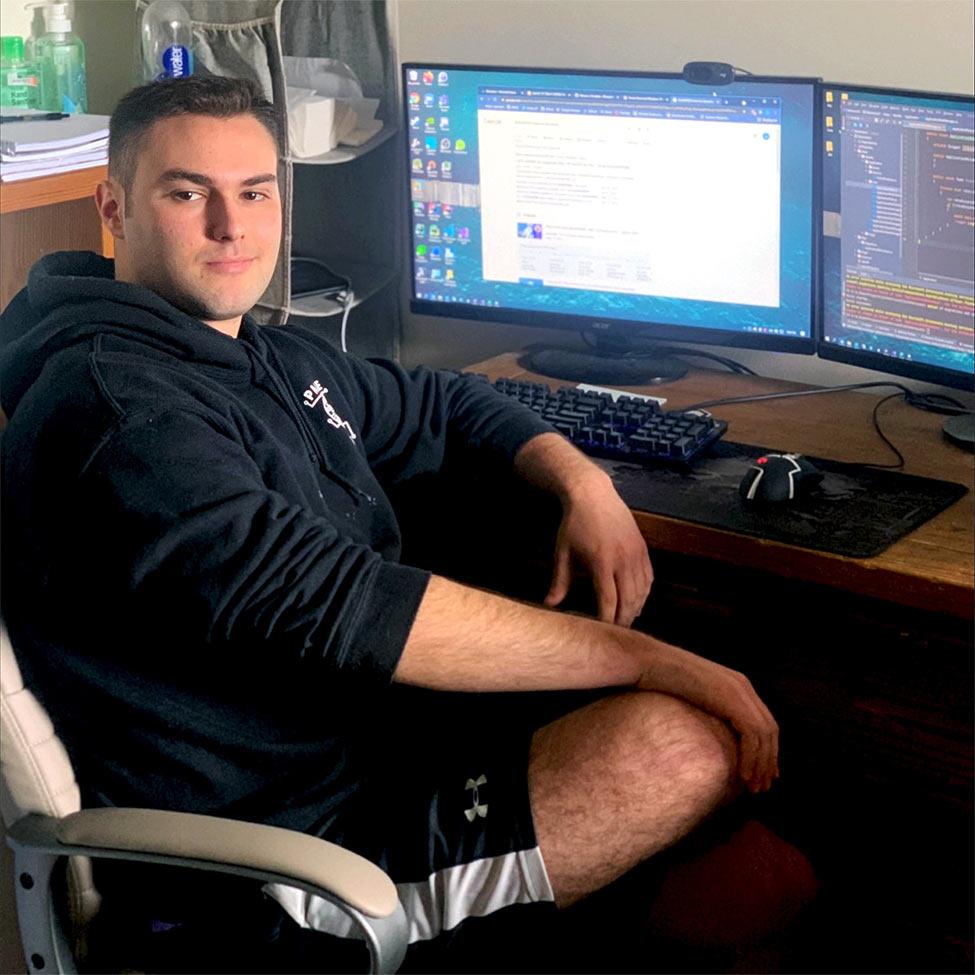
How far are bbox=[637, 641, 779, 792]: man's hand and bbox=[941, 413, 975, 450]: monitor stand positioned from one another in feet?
1.84

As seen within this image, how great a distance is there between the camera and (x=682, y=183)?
1989 millimetres

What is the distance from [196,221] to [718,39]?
867 millimetres

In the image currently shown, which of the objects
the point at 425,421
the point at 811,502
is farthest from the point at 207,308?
the point at 811,502

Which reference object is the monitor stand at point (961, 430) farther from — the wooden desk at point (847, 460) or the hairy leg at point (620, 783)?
the hairy leg at point (620, 783)

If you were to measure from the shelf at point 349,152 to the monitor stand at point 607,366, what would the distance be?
0.41 metres

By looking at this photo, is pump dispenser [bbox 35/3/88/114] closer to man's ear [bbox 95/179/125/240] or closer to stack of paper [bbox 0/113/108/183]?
stack of paper [bbox 0/113/108/183]

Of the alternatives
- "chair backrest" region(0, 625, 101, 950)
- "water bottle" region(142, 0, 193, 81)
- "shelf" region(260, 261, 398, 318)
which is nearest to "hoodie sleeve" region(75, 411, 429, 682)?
"chair backrest" region(0, 625, 101, 950)

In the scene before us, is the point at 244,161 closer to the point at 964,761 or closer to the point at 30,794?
the point at 30,794

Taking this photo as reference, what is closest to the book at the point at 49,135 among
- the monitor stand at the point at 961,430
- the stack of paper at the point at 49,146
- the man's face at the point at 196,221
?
the stack of paper at the point at 49,146

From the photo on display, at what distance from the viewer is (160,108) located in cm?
158

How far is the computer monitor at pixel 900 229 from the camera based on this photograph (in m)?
1.73

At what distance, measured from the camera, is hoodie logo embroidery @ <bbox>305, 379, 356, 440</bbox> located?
1.66 m

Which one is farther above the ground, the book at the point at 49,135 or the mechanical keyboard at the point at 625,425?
the book at the point at 49,135

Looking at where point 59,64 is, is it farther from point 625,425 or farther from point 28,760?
point 28,760
